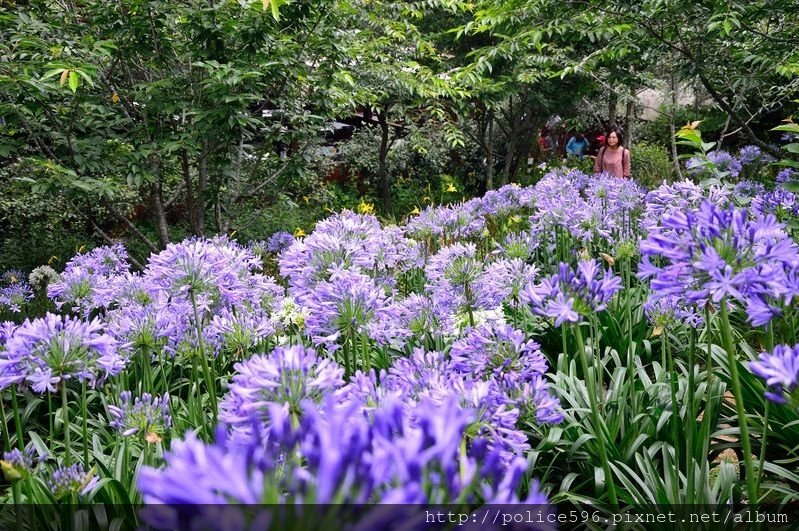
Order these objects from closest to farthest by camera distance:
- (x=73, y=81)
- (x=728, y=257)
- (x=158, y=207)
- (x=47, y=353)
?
1. (x=728, y=257)
2. (x=47, y=353)
3. (x=73, y=81)
4. (x=158, y=207)

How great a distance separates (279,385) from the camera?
1.02 meters

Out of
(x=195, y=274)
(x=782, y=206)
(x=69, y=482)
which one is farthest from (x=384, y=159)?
(x=69, y=482)

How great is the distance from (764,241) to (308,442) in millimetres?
1279

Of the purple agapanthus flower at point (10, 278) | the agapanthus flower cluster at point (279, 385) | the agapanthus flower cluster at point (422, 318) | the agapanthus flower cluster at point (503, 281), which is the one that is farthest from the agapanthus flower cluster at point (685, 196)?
the purple agapanthus flower at point (10, 278)

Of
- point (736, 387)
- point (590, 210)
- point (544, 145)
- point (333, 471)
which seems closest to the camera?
point (333, 471)

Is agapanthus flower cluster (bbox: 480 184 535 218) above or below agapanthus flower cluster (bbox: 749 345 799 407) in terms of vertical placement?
above

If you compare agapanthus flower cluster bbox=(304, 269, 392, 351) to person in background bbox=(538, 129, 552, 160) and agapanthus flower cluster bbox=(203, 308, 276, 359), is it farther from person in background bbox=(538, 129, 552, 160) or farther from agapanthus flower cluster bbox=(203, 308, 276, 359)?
person in background bbox=(538, 129, 552, 160)

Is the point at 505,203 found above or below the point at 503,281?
above

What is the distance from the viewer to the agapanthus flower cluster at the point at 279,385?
1.02 meters

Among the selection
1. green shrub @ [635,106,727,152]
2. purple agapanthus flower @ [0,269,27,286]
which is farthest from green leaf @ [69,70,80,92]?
green shrub @ [635,106,727,152]

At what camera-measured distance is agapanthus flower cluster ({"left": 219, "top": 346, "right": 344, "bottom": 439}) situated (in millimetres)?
1023

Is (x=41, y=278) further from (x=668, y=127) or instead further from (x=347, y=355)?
(x=668, y=127)

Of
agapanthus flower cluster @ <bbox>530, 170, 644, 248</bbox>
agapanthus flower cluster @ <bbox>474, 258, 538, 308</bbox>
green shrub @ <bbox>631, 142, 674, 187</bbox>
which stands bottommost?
agapanthus flower cluster @ <bbox>474, 258, 538, 308</bbox>

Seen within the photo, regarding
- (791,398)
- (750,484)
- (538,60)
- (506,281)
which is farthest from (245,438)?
(538,60)
